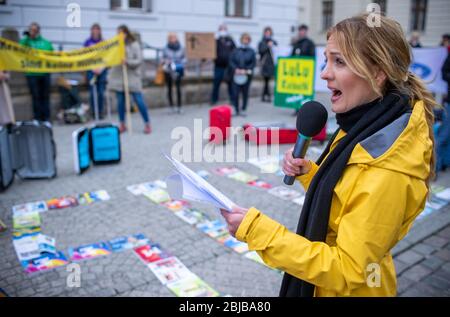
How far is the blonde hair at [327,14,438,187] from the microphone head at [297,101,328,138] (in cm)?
32

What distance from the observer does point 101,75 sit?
1035cm

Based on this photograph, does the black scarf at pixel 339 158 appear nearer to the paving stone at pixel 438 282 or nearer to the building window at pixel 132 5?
the paving stone at pixel 438 282

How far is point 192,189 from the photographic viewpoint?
1468 millimetres

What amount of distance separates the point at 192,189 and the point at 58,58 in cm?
729

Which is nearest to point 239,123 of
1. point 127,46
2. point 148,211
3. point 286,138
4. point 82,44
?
point 286,138

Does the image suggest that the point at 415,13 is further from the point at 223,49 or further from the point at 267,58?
the point at 223,49

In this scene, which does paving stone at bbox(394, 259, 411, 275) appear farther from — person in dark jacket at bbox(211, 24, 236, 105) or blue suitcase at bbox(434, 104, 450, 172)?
person in dark jacket at bbox(211, 24, 236, 105)

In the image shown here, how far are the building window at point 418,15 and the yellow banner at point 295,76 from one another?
70.8ft

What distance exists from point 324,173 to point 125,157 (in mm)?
5980

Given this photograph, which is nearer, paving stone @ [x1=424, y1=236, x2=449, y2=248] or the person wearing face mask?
the person wearing face mask

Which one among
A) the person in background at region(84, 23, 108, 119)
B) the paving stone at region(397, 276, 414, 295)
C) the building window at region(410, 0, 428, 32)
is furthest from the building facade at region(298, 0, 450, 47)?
the paving stone at region(397, 276, 414, 295)

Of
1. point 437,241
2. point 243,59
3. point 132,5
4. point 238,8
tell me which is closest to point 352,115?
point 437,241

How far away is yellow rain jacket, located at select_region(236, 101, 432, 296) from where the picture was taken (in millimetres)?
1297

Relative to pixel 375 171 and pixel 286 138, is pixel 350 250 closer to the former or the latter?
pixel 375 171
